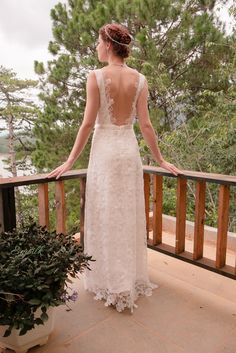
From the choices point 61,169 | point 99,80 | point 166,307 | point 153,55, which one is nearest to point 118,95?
point 99,80

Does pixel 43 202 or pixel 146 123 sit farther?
pixel 43 202

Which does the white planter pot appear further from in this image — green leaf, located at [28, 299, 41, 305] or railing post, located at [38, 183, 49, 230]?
railing post, located at [38, 183, 49, 230]

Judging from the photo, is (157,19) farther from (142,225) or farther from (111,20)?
(142,225)

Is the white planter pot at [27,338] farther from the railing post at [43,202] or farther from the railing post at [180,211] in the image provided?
the railing post at [180,211]

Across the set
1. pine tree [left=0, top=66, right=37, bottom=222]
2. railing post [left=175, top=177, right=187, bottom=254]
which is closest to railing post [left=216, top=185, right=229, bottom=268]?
railing post [left=175, top=177, right=187, bottom=254]

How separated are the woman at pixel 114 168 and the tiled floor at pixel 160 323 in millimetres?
125

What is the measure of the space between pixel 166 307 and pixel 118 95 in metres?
1.33

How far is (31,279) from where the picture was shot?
1317mm

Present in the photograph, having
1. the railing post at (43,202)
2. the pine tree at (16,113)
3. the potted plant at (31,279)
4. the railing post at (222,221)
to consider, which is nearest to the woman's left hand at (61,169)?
the railing post at (43,202)

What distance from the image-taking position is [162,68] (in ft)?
18.7

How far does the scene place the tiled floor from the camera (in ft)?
5.12

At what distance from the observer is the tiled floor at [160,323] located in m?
1.56

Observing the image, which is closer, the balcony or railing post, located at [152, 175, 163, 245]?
the balcony

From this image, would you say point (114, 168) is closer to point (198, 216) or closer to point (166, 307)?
point (198, 216)
